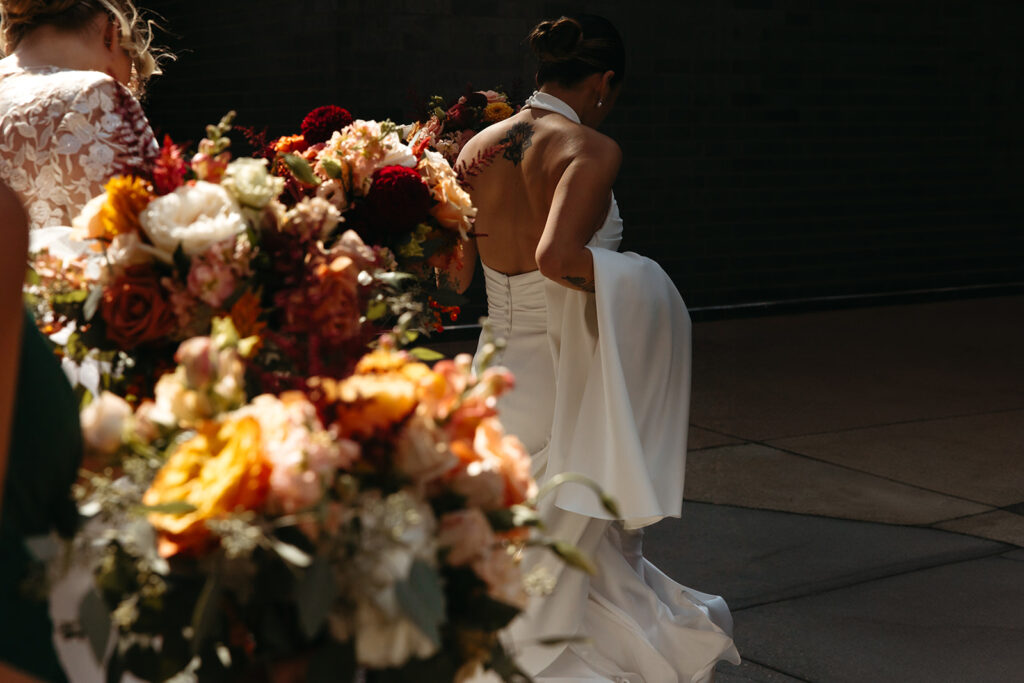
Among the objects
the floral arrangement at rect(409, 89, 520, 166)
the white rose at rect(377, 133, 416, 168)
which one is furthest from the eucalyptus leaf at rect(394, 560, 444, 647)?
the floral arrangement at rect(409, 89, 520, 166)

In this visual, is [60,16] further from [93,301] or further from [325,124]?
[93,301]

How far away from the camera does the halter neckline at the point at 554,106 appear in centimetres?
414

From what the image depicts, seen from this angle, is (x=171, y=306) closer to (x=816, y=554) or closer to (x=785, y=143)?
(x=816, y=554)

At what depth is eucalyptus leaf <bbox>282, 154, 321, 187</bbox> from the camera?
256 centimetres

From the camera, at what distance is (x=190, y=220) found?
199 centimetres

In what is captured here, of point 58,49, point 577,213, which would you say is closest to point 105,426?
point 58,49

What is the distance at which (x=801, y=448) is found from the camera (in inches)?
284

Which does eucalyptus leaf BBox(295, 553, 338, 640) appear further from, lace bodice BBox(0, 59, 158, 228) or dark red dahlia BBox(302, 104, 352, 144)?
lace bodice BBox(0, 59, 158, 228)

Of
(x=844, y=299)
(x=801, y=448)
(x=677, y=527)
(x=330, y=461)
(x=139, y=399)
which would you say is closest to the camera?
(x=330, y=461)

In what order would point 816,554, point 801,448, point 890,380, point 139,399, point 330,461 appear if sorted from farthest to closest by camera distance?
point 890,380 → point 801,448 → point 816,554 → point 139,399 → point 330,461

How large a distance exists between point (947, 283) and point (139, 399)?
12.1m

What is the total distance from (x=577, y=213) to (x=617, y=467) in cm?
81

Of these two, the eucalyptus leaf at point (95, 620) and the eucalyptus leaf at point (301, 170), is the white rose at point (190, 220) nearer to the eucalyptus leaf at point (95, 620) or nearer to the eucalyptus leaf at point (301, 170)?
the eucalyptus leaf at point (301, 170)

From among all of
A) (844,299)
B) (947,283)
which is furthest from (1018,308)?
(844,299)
